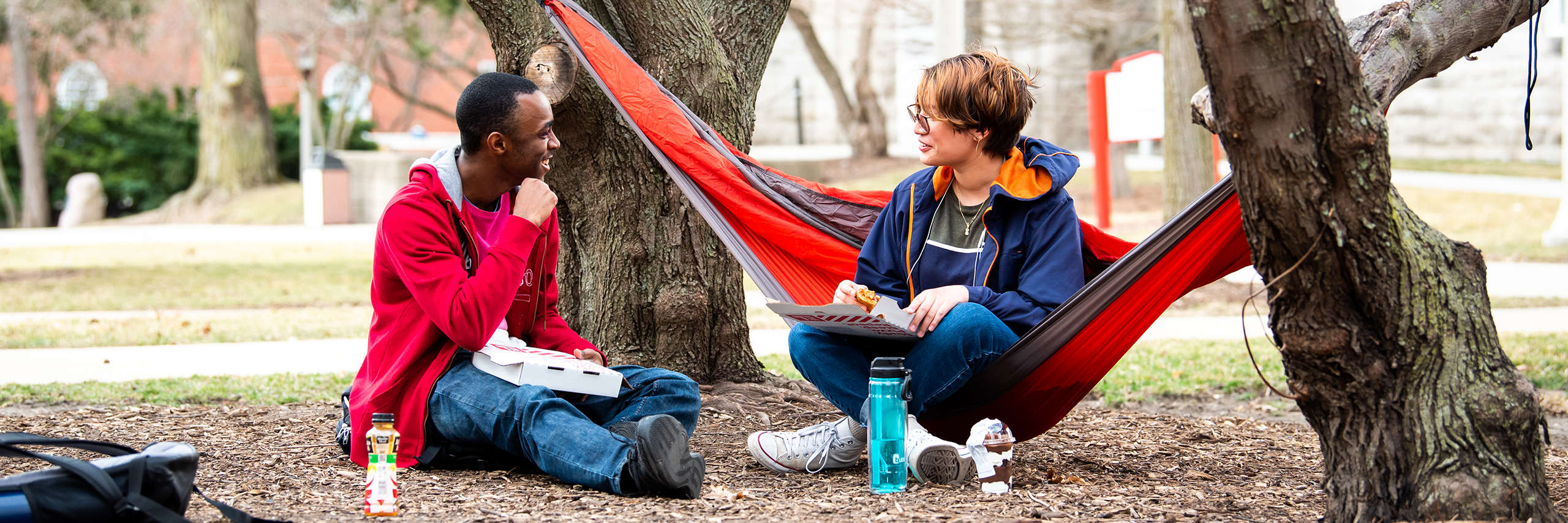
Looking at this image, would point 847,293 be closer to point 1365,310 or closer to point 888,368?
point 888,368

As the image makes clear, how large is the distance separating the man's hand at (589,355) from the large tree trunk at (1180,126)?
6.08 meters

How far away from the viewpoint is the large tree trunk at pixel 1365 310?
7.13 feet

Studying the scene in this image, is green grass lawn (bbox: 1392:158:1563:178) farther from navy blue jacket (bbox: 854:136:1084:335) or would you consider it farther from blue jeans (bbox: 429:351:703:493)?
blue jeans (bbox: 429:351:703:493)

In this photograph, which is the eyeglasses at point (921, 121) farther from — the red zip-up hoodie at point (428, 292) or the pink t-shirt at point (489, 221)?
the pink t-shirt at point (489, 221)

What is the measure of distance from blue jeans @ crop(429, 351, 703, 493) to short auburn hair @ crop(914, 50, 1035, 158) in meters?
1.04

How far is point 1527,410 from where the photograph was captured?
238cm

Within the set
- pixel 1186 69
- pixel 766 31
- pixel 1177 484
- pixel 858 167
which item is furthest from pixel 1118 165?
pixel 1177 484

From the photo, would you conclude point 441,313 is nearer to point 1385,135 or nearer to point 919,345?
point 919,345

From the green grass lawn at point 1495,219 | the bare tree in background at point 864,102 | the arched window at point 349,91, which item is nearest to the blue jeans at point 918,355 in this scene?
the green grass lawn at point 1495,219

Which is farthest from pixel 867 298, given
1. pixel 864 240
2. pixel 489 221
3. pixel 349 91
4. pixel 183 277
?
pixel 349 91

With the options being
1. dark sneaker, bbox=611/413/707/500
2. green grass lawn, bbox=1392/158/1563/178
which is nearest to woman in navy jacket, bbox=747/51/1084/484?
dark sneaker, bbox=611/413/707/500

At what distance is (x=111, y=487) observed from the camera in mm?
2223

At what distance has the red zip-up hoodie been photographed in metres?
2.82

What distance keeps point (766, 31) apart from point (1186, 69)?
4.94m
